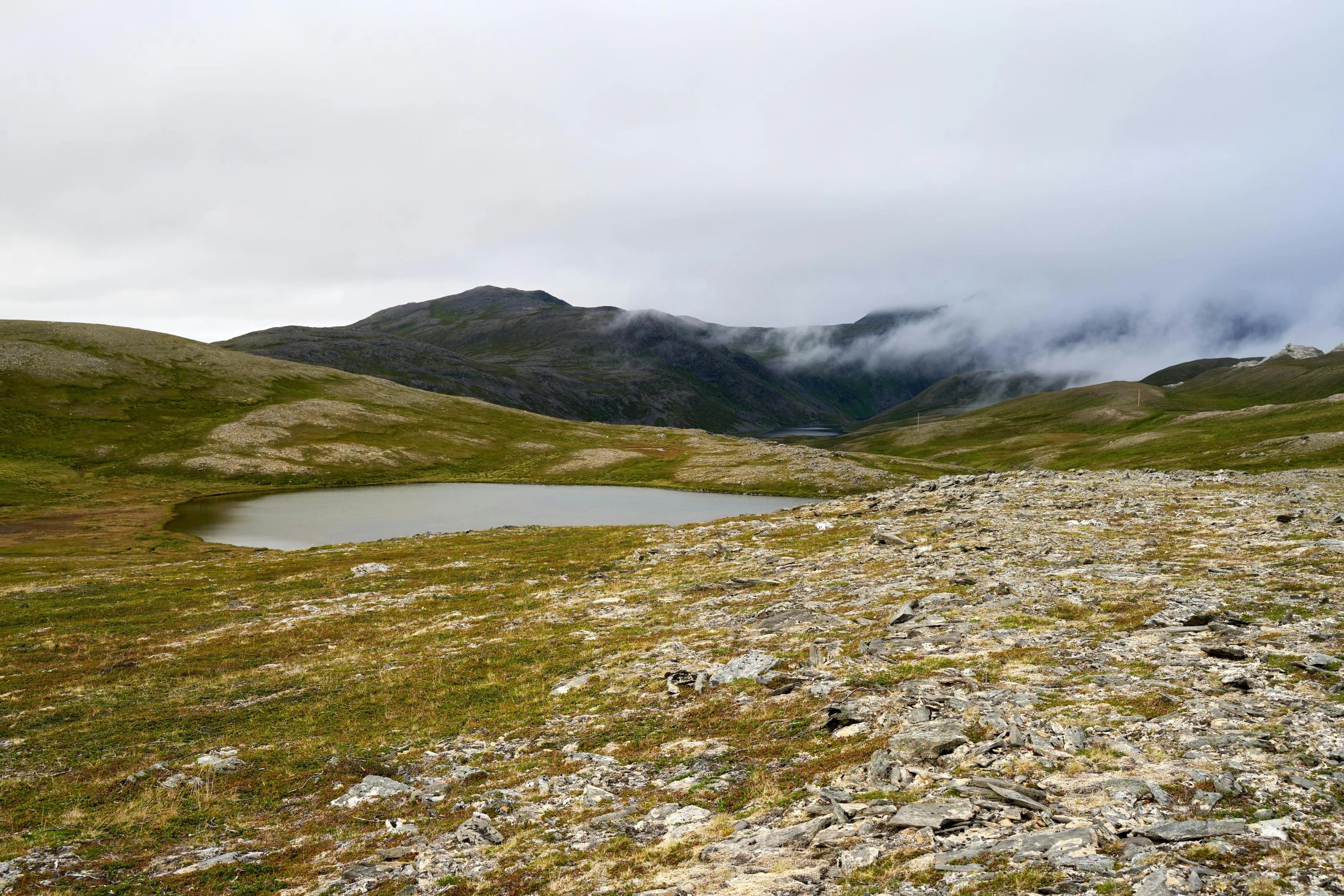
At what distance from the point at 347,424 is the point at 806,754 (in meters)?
204

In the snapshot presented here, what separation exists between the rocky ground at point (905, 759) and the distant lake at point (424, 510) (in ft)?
210

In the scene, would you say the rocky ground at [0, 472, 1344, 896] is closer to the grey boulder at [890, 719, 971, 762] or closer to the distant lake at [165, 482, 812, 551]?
the grey boulder at [890, 719, 971, 762]

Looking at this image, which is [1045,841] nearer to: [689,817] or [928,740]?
[928,740]

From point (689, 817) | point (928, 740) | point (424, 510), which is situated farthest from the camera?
point (424, 510)

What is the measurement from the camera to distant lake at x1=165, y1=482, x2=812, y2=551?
96.9 meters

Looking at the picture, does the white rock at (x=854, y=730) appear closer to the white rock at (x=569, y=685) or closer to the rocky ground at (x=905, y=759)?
the rocky ground at (x=905, y=759)

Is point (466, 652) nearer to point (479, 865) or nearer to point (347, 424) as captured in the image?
point (479, 865)

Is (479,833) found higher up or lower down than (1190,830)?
lower down

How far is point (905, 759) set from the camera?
582 inches

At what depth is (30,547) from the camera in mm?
76938

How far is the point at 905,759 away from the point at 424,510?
378 feet

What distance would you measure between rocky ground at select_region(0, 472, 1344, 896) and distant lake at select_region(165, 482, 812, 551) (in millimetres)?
63940

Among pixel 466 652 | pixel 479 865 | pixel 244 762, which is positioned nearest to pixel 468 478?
pixel 466 652

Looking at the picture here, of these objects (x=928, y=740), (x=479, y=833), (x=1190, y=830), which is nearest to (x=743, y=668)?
(x=928, y=740)
